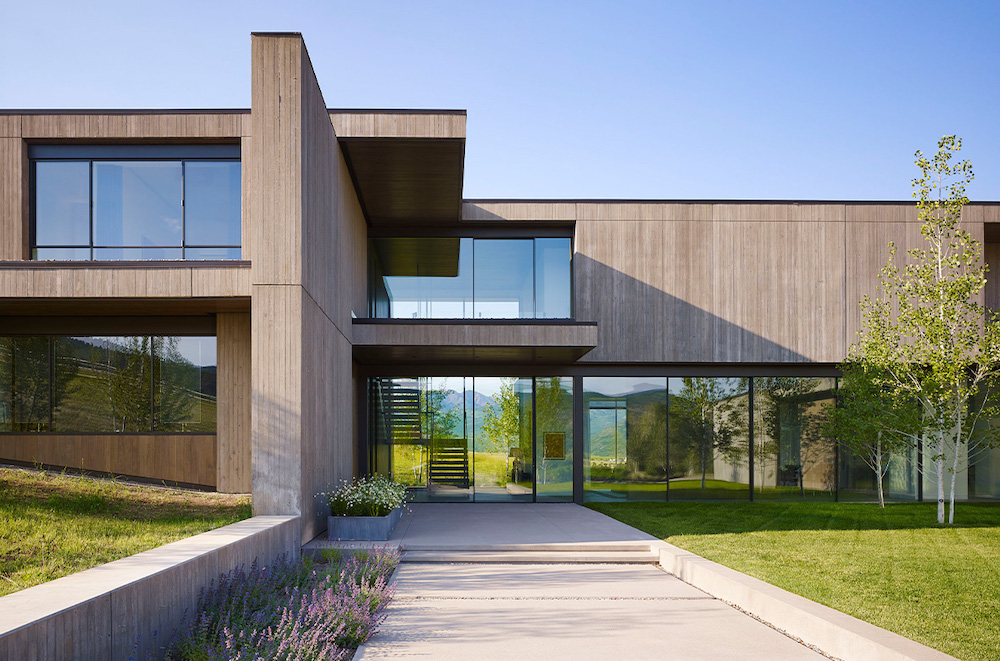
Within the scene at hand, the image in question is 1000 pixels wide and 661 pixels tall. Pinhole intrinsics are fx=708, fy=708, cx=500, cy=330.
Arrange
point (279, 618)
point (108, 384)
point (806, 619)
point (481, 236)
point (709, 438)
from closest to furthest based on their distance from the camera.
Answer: point (279, 618), point (806, 619), point (108, 384), point (481, 236), point (709, 438)

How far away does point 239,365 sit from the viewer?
13844 mm

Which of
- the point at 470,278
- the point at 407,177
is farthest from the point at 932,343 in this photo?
the point at 407,177

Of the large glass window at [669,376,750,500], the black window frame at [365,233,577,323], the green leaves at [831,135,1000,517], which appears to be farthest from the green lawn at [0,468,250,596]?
the green leaves at [831,135,1000,517]

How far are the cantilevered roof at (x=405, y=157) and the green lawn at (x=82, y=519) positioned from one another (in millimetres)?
6105

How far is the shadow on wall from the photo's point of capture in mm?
16391

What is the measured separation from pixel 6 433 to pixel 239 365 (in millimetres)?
4767

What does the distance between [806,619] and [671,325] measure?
10822 millimetres

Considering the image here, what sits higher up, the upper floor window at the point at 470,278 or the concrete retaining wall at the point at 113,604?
the upper floor window at the point at 470,278

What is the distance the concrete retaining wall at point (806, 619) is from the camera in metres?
5.08

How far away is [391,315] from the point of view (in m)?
16.0

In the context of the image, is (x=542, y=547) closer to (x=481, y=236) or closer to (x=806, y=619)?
(x=806, y=619)

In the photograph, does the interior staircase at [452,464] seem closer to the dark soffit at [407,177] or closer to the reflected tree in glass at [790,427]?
the dark soffit at [407,177]

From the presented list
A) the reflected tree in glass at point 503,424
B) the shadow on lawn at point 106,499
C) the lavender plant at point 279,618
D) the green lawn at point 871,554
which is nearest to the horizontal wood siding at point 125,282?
the shadow on lawn at point 106,499

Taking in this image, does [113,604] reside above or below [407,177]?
below
